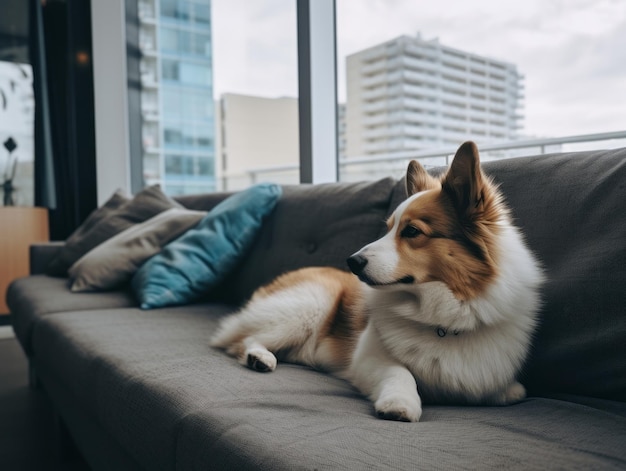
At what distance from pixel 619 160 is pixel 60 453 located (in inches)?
72.4

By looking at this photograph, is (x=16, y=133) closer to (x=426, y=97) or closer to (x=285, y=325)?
(x=426, y=97)

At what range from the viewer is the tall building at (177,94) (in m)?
4.75

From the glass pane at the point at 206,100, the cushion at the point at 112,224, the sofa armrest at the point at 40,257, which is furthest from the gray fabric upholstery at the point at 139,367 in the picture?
the glass pane at the point at 206,100

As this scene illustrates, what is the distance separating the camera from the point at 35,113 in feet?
14.5

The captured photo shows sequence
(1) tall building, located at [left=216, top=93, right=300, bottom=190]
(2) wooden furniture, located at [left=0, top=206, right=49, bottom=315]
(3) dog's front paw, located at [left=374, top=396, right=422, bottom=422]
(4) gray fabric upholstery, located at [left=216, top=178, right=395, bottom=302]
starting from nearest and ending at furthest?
(3) dog's front paw, located at [left=374, top=396, right=422, bottom=422] < (4) gray fabric upholstery, located at [left=216, top=178, right=395, bottom=302] < (1) tall building, located at [left=216, top=93, right=300, bottom=190] < (2) wooden furniture, located at [left=0, top=206, right=49, bottom=315]

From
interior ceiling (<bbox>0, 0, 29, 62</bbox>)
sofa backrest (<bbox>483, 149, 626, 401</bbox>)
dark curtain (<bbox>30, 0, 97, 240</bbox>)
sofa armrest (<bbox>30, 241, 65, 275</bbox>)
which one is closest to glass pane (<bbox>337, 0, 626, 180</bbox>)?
sofa backrest (<bbox>483, 149, 626, 401</bbox>)

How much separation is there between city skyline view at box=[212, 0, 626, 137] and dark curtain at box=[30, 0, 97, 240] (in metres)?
2.52

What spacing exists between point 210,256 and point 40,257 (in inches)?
66.5

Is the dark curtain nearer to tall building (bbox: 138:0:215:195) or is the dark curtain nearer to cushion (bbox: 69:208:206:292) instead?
tall building (bbox: 138:0:215:195)

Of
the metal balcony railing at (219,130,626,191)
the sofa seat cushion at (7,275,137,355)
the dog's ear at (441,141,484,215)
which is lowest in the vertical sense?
the sofa seat cushion at (7,275,137,355)

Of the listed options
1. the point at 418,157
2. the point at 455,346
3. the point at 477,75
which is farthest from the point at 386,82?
the point at 455,346

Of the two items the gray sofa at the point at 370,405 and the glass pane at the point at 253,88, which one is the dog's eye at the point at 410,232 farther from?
the glass pane at the point at 253,88

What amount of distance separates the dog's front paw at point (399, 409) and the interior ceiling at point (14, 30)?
4.68m

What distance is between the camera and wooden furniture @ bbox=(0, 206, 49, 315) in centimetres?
421
